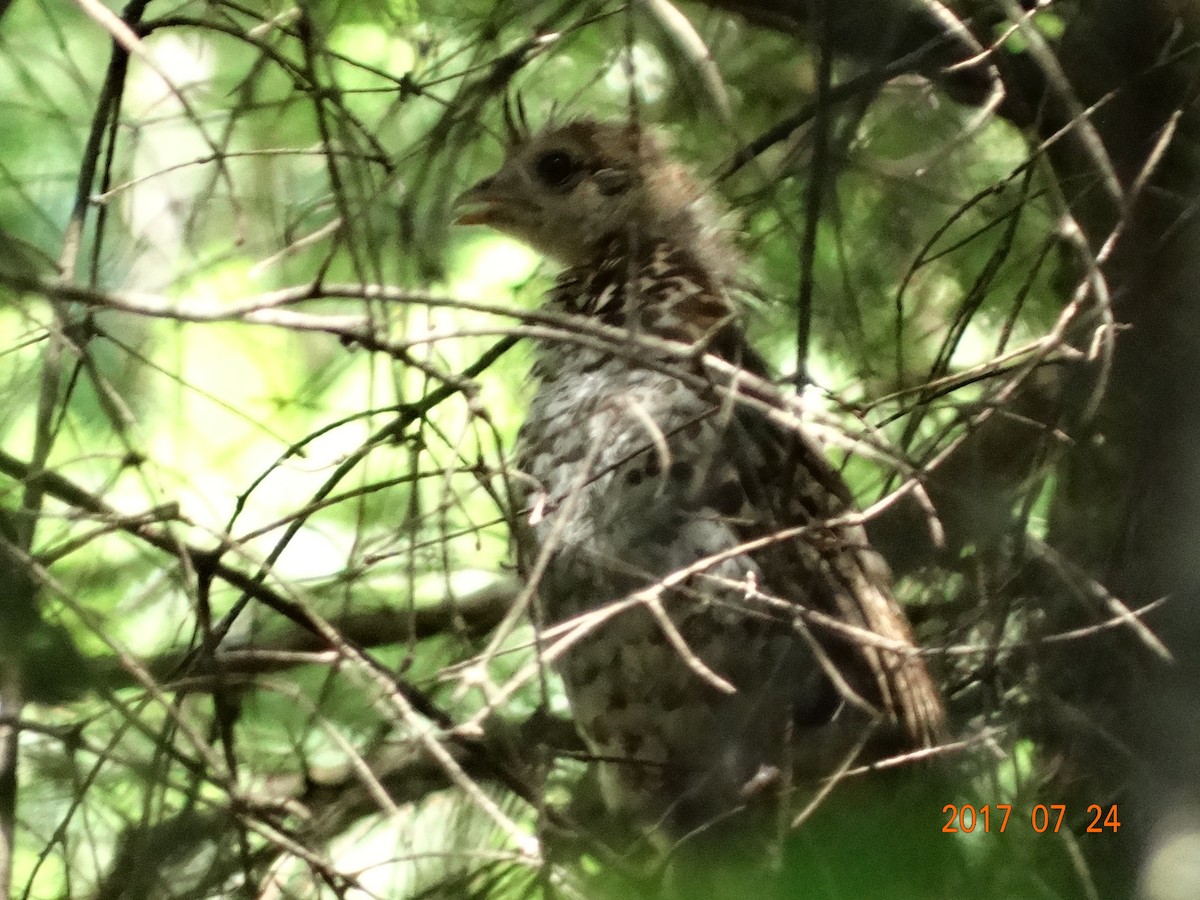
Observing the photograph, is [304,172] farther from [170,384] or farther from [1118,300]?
[1118,300]

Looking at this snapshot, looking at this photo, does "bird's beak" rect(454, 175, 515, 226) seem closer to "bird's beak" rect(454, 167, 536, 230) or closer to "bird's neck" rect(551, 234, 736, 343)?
"bird's beak" rect(454, 167, 536, 230)

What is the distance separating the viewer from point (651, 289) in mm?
1976

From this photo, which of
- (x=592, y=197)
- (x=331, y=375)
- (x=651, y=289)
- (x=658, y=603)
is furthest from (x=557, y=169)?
(x=658, y=603)

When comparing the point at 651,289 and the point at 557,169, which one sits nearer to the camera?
the point at 651,289

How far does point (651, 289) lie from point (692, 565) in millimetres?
610

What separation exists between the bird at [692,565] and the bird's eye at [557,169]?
1.2 inches

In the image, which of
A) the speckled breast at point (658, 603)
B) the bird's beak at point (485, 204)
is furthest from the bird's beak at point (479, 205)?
the speckled breast at point (658, 603)

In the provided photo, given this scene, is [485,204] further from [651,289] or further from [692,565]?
[692,565]

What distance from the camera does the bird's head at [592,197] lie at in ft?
6.95

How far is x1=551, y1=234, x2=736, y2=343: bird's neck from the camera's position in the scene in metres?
1.90

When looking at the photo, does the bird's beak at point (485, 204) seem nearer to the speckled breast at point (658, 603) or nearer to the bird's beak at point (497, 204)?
the bird's beak at point (497, 204)

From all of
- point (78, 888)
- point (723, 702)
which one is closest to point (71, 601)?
point (78, 888)

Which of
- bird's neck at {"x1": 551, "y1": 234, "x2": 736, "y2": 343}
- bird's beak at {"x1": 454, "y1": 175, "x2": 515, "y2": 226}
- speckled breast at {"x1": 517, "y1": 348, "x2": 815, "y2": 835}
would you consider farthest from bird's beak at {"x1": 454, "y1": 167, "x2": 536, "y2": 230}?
speckled breast at {"x1": 517, "y1": 348, "x2": 815, "y2": 835}

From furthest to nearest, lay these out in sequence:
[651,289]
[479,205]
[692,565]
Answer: [479,205] < [651,289] < [692,565]
